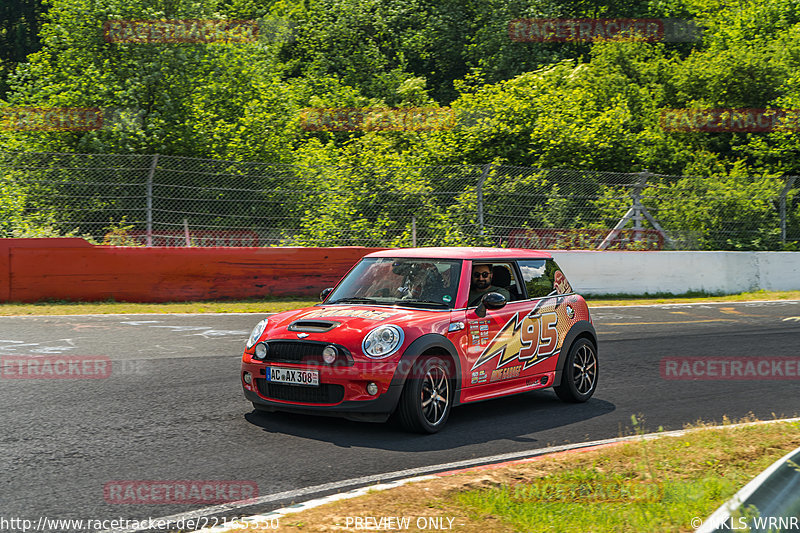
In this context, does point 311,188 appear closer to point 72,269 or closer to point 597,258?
point 72,269

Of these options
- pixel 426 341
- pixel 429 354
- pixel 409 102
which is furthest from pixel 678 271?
pixel 409 102

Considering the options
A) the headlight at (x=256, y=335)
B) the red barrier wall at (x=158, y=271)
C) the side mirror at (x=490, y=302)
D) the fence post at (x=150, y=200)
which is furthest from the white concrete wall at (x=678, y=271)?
the headlight at (x=256, y=335)

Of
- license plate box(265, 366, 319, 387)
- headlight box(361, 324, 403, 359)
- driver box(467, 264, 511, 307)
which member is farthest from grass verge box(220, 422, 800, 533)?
driver box(467, 264, 511, 307)

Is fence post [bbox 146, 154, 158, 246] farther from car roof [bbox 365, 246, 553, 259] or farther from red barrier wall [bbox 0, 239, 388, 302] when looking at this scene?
car roof [bbox 365, 246, 553, 259]

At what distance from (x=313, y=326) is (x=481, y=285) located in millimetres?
1719

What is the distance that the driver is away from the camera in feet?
25.7

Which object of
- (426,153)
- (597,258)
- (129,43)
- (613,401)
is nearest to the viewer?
(613,401)

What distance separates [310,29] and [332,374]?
1462 inches

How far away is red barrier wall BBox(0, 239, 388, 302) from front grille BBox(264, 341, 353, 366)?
32.2 ft

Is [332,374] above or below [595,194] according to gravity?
below

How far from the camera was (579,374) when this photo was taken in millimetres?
8688

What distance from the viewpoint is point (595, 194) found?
66.9 feet

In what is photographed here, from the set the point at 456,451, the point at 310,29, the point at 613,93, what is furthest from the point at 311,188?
the point at 310,29

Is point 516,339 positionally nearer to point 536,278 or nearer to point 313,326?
point 536,278
